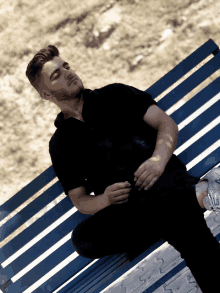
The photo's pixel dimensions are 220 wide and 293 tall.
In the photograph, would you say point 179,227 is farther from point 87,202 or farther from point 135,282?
point 135,282

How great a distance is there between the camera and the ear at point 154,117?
1472 millimetres

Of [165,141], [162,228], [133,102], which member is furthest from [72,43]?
[162,228]

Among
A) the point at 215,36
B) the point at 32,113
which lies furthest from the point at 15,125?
the point at 215,36

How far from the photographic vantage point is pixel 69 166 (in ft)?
5.10

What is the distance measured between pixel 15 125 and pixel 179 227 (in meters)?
1.84

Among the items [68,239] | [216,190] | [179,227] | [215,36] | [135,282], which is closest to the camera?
[216,190]

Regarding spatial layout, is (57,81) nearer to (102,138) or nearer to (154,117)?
(102,138)

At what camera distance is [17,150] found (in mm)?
2498

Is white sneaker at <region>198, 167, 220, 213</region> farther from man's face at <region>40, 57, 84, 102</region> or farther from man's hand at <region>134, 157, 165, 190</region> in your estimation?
man's face at <region>40, 57, 84, 102</region>

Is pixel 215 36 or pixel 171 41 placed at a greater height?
pixel 171 41

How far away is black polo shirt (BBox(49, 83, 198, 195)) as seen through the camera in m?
1.51

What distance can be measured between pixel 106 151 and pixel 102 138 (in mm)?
82

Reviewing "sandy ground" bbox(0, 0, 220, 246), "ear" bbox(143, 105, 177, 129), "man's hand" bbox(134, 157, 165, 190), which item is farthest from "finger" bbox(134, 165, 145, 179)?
"sandy ground" bbox(0, 0, 220, 246)

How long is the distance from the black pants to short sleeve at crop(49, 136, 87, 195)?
0.88 feet
